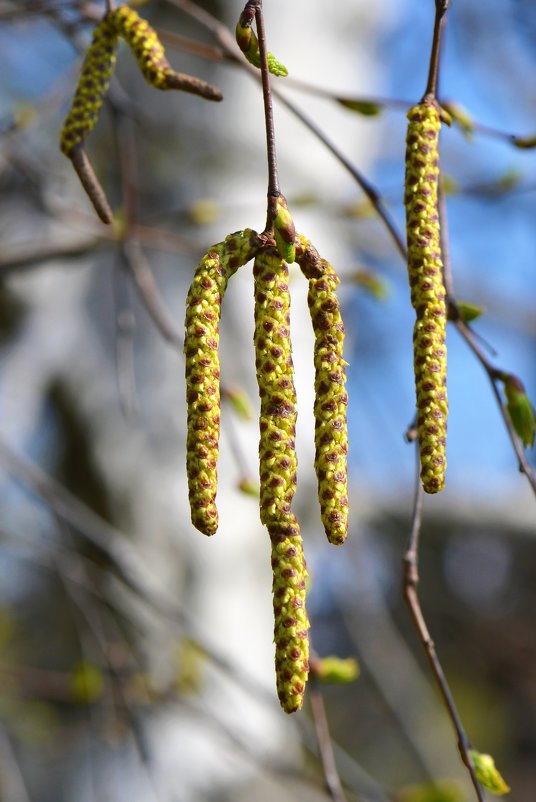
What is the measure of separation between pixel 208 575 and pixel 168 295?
746 mm

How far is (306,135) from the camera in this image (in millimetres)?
2488

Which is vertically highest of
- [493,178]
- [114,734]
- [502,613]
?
[493,178]

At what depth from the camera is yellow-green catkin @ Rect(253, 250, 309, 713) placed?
46cm

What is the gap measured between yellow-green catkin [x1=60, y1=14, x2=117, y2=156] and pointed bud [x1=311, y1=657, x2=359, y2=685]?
1.85 ft

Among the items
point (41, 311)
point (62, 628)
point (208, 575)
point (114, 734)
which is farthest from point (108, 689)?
point (62, 628)

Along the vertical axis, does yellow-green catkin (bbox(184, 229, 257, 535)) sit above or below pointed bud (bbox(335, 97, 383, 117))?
below

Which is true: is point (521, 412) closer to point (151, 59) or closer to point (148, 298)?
point (151, 59)

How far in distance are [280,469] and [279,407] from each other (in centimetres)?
3

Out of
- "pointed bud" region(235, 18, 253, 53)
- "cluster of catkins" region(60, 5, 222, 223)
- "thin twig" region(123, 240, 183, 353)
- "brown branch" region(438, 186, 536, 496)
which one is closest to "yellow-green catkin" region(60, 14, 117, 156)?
"cluster of catkins" region(60, 5, 222, 223)

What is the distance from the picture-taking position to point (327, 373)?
50 centimetres

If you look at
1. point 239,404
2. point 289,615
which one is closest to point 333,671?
point 239,404

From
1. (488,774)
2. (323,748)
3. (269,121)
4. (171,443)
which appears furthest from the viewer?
(171,443)

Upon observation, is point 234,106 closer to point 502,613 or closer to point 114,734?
point 114,734

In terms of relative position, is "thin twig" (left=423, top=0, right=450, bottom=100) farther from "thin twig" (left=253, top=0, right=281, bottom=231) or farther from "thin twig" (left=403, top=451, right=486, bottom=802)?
"thin twig" (left=403, top=451, right=486, bottom=802)
